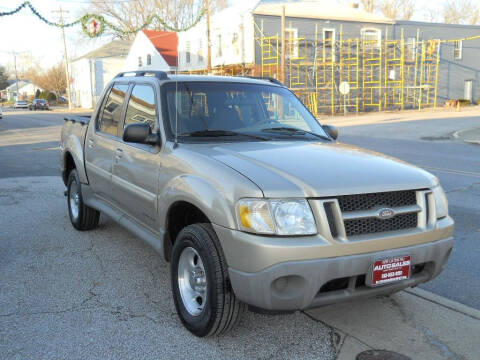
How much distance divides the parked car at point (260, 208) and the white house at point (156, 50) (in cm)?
4391

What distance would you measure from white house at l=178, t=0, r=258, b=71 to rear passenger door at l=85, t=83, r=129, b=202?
31922 mm

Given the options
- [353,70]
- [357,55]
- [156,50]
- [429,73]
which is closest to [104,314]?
[357,55]

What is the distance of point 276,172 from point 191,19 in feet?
228

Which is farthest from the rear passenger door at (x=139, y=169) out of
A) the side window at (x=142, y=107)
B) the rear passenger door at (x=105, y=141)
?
the rear passenger door at (x=105, y=141)

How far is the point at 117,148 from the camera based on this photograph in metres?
4.90

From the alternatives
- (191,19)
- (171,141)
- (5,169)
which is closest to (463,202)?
(171,141)

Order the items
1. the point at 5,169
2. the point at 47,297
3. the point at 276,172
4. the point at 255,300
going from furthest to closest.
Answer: the point at 5,169, the point at 47,297, the point at 276,172, the point at 255,300

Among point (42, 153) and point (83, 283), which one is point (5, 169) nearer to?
point (42, 153)

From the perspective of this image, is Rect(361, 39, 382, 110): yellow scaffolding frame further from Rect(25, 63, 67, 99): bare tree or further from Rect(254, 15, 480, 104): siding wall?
Rect(25, 63, 67, 99): bare tree

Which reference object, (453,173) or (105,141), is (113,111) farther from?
(453,173)

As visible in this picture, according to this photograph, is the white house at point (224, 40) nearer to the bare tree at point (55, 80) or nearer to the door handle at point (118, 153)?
the door handle at point (118, 153)

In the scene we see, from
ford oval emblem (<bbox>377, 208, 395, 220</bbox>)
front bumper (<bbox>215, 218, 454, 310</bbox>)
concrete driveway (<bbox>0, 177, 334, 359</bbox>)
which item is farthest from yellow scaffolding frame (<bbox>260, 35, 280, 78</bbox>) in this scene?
front bumper (<bbox>215, 218, 454, 310</bbox>)

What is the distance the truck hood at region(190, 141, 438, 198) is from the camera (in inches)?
120

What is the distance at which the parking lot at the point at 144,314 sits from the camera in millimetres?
3326
